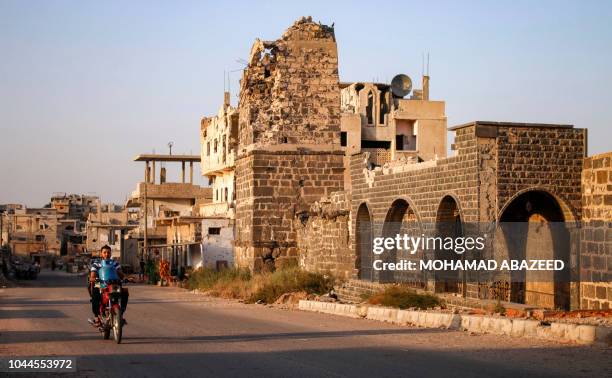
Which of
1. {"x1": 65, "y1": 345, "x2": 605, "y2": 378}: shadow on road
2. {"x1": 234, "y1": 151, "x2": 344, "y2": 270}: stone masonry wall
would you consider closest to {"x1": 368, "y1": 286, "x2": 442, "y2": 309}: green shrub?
{"x1": 65, "y1": 345, "x2": 605, "y2": 378}: shadow on road

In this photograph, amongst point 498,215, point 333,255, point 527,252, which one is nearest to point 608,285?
point 498,215

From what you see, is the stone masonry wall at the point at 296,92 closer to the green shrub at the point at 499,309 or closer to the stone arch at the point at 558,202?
the stone arch at the point at 558,202

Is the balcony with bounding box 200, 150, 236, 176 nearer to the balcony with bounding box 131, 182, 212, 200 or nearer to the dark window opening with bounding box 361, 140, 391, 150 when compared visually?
the balcony with bounding box 131, 182, 212, 200

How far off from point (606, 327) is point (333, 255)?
15133 millimetres

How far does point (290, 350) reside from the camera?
11.8 metres

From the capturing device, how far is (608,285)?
16.7 metres

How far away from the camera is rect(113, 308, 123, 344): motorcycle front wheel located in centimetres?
1298

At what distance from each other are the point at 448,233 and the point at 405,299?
7.70ft

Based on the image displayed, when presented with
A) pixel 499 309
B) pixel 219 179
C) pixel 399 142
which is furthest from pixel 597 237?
pixel 219 179

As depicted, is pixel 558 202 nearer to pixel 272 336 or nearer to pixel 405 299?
pixel 405 299

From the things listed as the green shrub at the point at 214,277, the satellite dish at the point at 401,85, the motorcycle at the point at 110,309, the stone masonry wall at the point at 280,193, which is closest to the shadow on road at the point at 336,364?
the motorcycle at the point at 110,309

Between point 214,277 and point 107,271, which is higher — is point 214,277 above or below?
below

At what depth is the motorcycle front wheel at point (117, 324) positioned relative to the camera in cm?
1298

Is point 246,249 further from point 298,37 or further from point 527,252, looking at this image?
point 527,252
